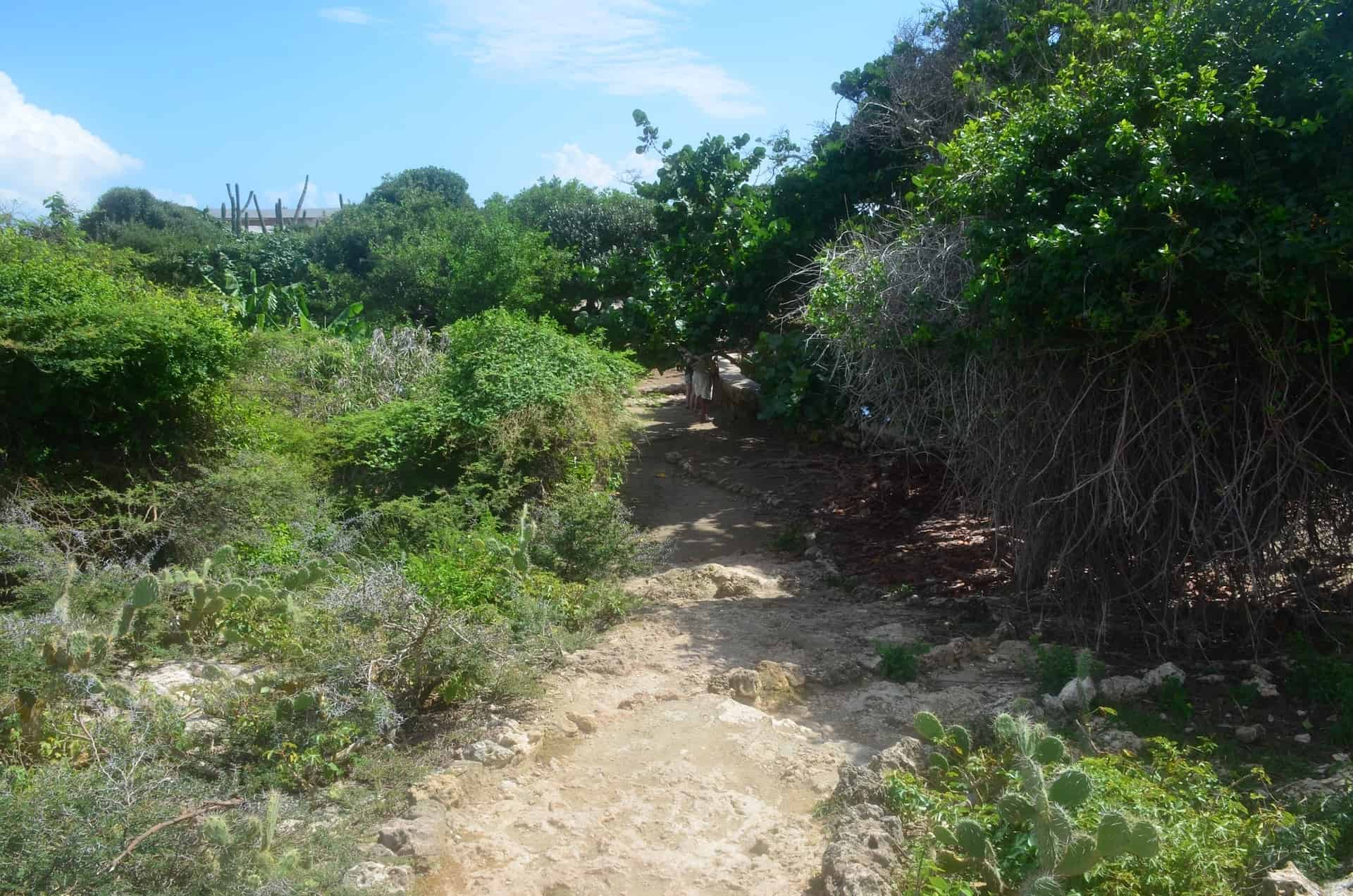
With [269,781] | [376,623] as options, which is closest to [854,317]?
[376,623]

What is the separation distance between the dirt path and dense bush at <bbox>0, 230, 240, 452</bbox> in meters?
4.76

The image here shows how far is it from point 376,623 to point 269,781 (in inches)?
45.7

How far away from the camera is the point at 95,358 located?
860 centimetres

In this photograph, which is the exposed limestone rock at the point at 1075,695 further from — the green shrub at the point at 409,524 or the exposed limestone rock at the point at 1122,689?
the green shrub at the point at 409,524

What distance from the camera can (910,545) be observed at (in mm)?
9953

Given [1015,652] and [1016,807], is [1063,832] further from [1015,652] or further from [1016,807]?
[1015,652]

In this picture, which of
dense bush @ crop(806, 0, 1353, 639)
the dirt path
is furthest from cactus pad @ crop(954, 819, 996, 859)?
dense bush @ crop(806, 0, 1353, 639)

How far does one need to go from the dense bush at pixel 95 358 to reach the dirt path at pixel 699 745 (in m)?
4.76

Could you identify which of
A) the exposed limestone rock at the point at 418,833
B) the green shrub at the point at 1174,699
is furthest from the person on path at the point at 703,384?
the exposed limestone rock at the point at 418,833

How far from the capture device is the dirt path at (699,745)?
4.30 metres

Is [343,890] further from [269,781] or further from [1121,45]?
[1121,45]

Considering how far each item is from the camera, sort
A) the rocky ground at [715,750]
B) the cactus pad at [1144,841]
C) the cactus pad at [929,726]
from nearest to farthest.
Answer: the cactus pad at [1144,841]
the rocky ground at [715,750]
the cactus pad at [929,726]

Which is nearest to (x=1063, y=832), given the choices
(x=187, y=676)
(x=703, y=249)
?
(x=187, y=676)

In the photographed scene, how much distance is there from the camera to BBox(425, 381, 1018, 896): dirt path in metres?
4.30
